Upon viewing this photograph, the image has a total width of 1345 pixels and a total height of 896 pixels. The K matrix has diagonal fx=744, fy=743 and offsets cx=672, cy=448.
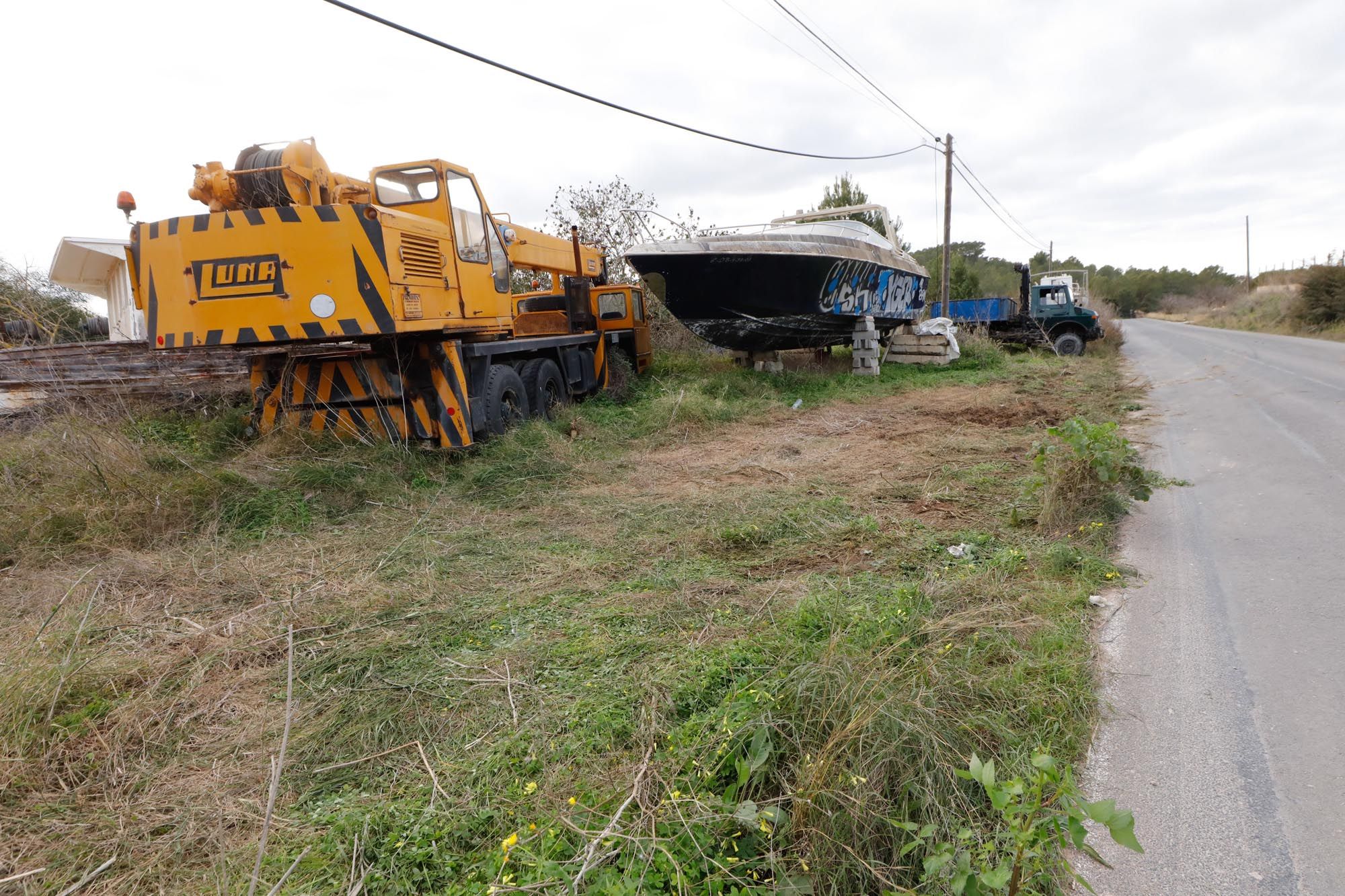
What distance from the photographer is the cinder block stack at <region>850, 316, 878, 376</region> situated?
46.9 feet

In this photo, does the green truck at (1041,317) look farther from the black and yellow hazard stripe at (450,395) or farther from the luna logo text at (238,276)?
the luna logo text at (238,276)

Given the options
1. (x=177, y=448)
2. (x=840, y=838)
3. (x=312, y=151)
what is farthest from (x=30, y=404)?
(x=840, y=838)

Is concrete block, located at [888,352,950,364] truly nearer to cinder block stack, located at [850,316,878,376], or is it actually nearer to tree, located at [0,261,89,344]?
cinder block stack, located at [850,316,878,376]

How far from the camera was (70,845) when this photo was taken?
2.25 meters

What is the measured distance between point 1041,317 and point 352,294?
760 inches

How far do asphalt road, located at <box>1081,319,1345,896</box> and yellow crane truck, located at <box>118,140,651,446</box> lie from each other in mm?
5619

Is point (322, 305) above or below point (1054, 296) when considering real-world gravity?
below

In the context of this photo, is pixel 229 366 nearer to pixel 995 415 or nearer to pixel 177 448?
pixel 177 448

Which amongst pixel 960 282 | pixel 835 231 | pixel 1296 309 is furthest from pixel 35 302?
pixel 960 282

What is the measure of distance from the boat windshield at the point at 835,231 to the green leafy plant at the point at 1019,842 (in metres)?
10.6

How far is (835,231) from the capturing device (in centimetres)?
1274

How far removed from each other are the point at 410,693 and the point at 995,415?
844 centimetres

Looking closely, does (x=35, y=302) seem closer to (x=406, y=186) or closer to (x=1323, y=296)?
(x=406, y=186)

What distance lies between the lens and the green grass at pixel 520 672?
2121 millimetres
